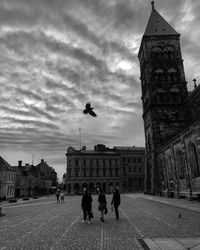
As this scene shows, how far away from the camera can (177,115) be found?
4631 centimetres

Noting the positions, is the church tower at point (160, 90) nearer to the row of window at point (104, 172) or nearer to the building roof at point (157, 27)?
the building roof at point (157, 27)

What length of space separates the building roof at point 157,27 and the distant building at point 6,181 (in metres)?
42.5

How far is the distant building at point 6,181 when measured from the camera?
48969mm

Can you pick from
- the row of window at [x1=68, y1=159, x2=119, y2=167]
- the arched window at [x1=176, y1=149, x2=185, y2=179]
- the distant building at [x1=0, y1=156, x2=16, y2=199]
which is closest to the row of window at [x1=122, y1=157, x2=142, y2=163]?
the row of window at [x1=68, y1=159, x2=119, y2=167]

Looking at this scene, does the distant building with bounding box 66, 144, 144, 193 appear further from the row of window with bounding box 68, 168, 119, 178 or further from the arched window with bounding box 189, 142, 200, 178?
the arched window with bounding box 189, 142, 200, 178

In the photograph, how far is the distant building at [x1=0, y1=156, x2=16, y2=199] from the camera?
4897 cm

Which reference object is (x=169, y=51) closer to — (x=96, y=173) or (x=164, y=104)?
(x=164, y=104)

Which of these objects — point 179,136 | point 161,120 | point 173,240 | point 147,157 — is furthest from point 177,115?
point 173,240

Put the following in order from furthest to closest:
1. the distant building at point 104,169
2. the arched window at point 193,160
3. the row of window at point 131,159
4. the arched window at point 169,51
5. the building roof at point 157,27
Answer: the row of window at point 131,159 < the distant building at point 104,169 < the building roof at point 157,27 < the arched window at point 169,51 < the arched window at point 193,160

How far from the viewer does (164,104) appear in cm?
4659

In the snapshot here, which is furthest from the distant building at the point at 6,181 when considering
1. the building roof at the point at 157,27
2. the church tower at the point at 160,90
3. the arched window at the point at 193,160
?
the building roof at the point at 157,27

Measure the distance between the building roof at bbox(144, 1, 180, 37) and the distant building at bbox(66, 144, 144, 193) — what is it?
4267 cm

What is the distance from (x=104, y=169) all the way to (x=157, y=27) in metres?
46.9

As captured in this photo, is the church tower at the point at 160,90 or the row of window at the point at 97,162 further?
the row of window at the point at 97,162
